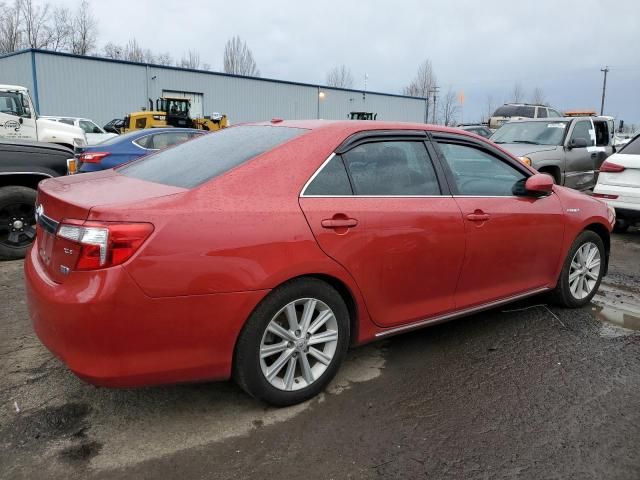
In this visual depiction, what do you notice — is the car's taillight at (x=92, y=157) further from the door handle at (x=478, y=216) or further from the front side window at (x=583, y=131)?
the front side window at (x=583, y=131)

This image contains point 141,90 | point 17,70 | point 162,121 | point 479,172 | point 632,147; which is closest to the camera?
point 479,172

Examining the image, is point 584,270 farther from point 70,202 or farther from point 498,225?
point 70,202

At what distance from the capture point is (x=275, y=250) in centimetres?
267

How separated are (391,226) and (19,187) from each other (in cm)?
461

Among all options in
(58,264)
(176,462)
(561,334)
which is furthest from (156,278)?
(561,334)

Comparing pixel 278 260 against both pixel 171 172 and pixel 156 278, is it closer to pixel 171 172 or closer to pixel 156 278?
pixel 156 278

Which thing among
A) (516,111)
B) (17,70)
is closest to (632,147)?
(516,111)

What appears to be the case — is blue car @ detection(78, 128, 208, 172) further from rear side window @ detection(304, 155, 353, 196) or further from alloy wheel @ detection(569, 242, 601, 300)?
alloy wheel @ detection(569, 242, 601, 300)

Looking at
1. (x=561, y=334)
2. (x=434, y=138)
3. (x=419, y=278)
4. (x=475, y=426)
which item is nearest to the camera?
(x=475, y=426)

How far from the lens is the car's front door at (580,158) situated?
956 centimetres

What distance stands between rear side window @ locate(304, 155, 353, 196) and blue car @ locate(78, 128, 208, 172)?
536cm

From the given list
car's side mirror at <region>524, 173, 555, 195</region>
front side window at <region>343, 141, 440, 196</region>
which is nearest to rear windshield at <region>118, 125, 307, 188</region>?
front side window at <region>343, 141, 440, 196</region>

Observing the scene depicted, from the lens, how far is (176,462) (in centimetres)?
251

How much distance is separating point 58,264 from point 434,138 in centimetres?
242
